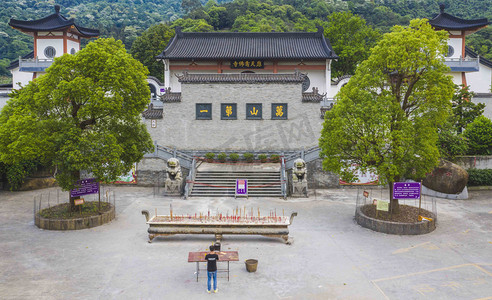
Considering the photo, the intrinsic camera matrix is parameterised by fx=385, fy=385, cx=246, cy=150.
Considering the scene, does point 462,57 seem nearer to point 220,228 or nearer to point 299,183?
point 299,183

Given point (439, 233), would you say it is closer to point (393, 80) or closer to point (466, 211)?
point (466, 211)

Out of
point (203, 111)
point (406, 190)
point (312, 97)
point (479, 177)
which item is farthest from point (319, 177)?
point (479, 177)

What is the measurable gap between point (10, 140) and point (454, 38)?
3560cm

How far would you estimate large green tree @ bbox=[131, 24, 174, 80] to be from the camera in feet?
139

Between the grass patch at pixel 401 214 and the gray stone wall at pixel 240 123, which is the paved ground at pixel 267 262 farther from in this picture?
the gray stone wall at pixel 240 123

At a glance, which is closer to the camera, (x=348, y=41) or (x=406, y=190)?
(x=406, y=190)

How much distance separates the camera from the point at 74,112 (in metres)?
13.6

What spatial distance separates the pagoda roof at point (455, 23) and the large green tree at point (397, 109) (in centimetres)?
2360

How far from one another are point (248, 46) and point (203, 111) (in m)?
12.3

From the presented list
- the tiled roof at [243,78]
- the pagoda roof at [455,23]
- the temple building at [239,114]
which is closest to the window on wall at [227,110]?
the temple building at [239,114]

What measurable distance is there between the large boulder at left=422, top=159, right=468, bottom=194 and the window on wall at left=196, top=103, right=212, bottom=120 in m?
12.5

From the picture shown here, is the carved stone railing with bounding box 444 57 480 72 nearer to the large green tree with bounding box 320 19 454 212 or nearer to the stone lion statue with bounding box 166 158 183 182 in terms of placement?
the large green tree with bounding box 320 19 454 212

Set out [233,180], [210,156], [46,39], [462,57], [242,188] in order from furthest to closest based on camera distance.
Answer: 1. [46,39]
2. [462,57]
3. [210,156]
4. [233,180]
5. [242,188]

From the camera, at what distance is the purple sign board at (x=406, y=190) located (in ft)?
43.8
